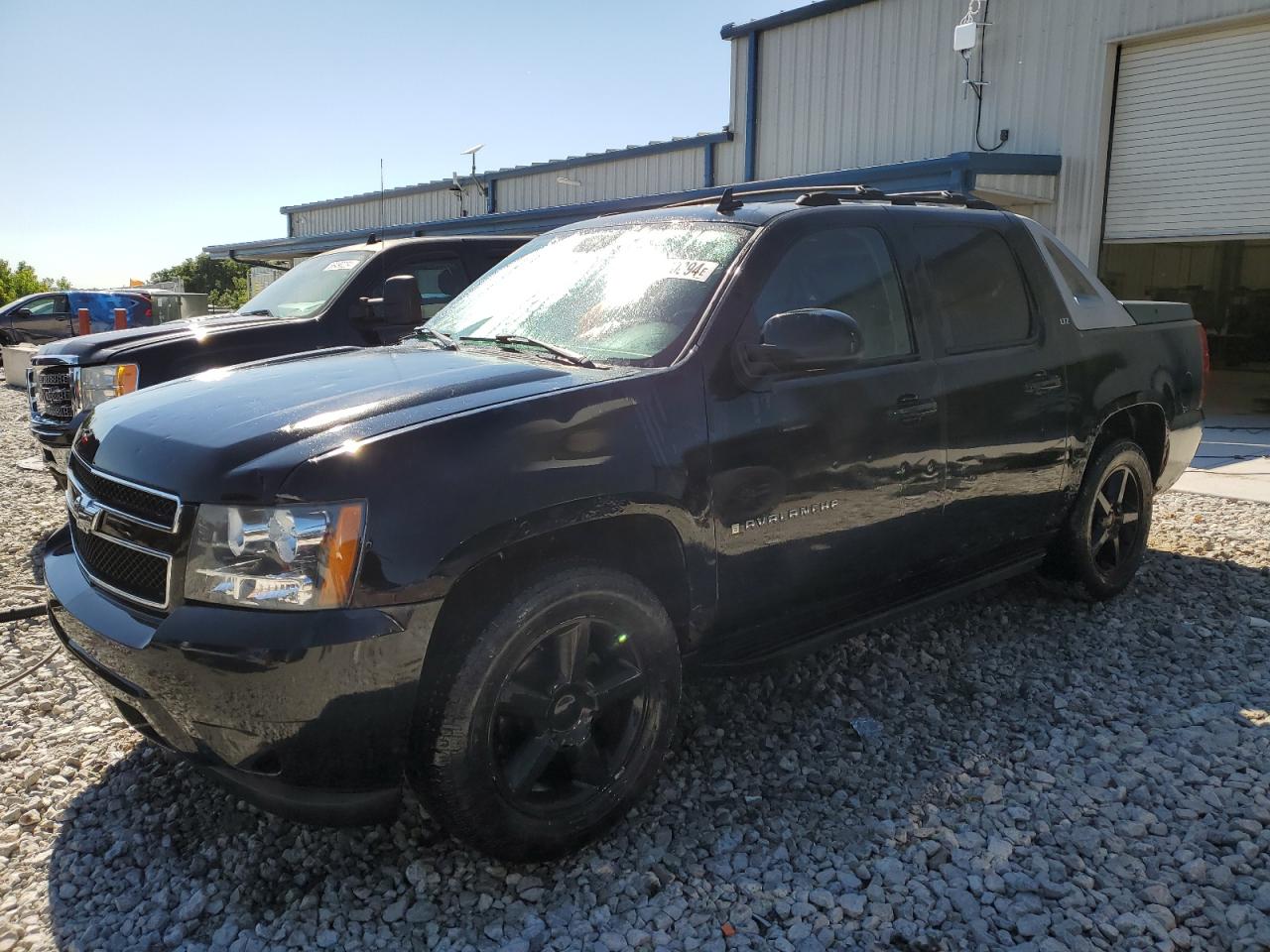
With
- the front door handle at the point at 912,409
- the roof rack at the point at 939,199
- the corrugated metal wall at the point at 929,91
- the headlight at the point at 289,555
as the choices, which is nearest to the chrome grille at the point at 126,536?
the headlight at the point at 289,555

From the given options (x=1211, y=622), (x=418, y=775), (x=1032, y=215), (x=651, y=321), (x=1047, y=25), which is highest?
(x=1047, y=25)

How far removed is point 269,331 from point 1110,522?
203 inches

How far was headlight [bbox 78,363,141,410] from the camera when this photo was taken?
19.4 ft

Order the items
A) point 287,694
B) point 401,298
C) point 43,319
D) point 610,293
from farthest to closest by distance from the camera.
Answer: point 43,319, point 401,298, point 610,293, point 287,694

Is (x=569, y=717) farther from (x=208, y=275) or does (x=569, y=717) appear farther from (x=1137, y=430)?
(x=208, y=275)

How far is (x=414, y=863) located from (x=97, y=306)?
24.6 metres

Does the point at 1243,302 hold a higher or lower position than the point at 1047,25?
lower

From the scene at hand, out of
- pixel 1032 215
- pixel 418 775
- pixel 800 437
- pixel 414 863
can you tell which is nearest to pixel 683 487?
pixel 800 437

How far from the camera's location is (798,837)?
291 centimetres

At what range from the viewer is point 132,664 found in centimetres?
244

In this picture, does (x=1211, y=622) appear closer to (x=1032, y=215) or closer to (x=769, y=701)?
(x=769, y=701)

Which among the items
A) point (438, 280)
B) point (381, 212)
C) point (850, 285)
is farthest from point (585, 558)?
point (381, 212)

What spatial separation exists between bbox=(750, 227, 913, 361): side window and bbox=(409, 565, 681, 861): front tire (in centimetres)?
121

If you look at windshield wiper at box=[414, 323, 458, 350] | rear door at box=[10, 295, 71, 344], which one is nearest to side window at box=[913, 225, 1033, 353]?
windshield wiper at box=[414, 323, 458, 350]
